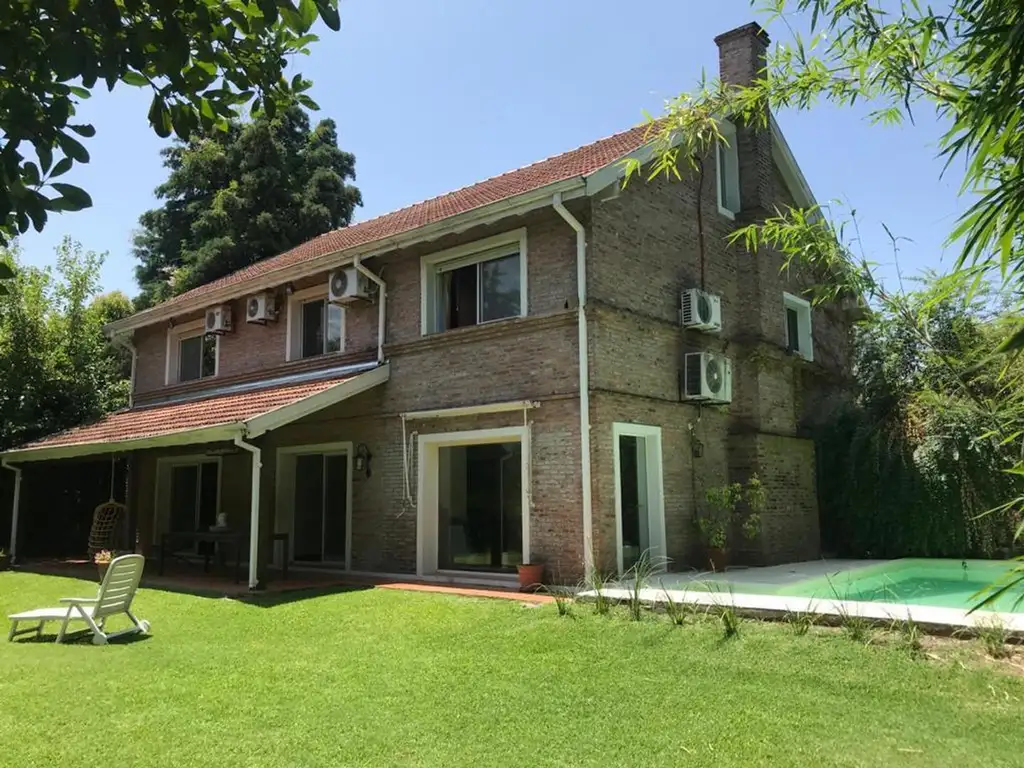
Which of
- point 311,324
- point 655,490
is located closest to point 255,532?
point 311,324

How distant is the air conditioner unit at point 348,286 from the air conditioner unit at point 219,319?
13.2ft

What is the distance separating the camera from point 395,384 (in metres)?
13.9

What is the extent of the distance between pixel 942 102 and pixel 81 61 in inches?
144

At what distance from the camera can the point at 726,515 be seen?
1349 cm

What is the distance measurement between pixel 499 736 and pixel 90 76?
443 cm

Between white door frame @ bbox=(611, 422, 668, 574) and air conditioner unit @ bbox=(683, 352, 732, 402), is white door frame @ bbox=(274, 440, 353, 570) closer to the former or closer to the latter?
white door frame @ bbox=(611, 422, 668, 574)

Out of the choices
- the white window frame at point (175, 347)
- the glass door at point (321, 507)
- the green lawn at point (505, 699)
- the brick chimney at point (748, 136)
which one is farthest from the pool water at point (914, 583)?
the white window frame at point (175, 347)

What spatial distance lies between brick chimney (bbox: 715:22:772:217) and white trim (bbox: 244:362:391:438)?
797cm

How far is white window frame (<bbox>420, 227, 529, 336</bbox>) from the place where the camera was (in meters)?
12.5

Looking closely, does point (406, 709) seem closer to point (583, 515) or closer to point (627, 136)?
point (583, 515)

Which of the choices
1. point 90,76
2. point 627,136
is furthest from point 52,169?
point 627,136

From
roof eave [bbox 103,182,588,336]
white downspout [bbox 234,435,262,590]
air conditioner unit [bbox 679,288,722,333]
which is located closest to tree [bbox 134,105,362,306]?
roof eave [bbox 103,182,588,336]

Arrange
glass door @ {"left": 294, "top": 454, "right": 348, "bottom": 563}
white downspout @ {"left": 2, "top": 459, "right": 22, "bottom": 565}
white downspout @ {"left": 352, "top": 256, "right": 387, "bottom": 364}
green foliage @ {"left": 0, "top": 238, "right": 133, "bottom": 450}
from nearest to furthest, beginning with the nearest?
1. white downspout @ {"left": 352, "top": 256, "right": 387, "bottom": 364}
2. glass door @ {"left": 294, "top": 454, "right": 348, "bottom": 563}
3. white downspout @ {"left": 2, "top": 459, "right": 22, "bottom": 565}
4. green foliage @ {"left": 0, "top": 238, "right": 133, "bottom": 450}

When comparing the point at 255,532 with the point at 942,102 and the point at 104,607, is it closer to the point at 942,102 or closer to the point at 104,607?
the point at 104,607
